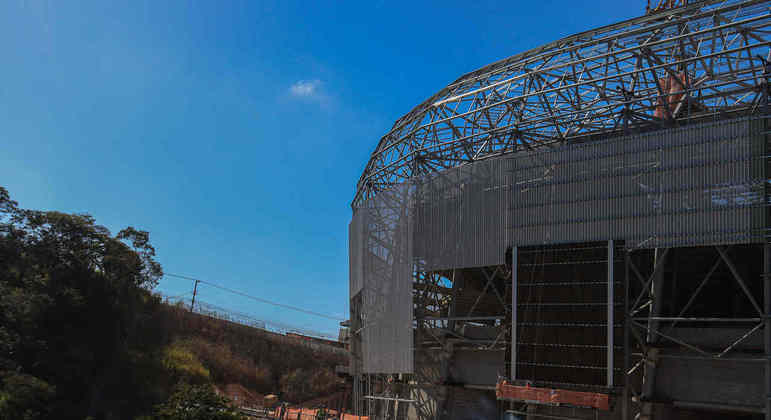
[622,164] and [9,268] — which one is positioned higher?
[622,164]

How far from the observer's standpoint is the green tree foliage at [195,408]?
3045 centimetres

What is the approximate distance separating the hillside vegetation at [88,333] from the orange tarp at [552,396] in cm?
2040

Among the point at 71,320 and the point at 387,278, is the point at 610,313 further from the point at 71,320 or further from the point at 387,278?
the point at 71,320

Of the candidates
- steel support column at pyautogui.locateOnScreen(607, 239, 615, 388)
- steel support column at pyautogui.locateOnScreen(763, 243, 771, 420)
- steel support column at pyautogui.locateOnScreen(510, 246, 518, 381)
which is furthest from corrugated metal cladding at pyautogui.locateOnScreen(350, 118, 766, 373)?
steel support column at pyautogui.locateOnScreen(763, 243, 771, 420)

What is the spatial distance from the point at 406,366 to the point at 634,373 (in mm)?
9190

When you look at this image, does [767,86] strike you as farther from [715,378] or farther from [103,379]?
[103,379]

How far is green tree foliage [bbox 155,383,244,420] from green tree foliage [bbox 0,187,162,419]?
43.6 feet

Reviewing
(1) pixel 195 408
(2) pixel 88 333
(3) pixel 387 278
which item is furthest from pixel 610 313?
(2) pixel 88 333

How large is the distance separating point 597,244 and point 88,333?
3700 cm

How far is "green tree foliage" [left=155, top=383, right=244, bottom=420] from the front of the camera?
3045 centimetres

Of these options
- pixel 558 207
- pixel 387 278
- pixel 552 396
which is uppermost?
pixel 558 207

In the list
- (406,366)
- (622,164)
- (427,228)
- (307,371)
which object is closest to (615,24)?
(622,164)

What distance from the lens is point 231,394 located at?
180ft

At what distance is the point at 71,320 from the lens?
1847 inches
